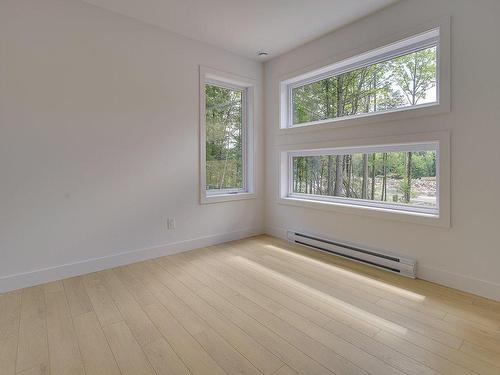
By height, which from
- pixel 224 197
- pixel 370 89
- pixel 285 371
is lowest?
pixel 285 371

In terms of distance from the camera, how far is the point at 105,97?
2721 mm

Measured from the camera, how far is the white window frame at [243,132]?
343 cm

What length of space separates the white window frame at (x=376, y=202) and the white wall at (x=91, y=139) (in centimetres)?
132

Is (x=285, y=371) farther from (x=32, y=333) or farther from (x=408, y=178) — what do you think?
(x=408, y=178)

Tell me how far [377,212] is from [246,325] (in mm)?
1814

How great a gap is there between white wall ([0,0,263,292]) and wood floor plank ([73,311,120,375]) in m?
0.93

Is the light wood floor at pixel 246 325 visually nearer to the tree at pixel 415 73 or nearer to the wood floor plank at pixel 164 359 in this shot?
the wood floor plank at pixel 164 359

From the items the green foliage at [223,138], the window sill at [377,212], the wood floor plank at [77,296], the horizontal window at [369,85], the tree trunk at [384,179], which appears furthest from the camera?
the green foliage at [223,138]

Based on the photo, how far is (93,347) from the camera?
160 centimetres

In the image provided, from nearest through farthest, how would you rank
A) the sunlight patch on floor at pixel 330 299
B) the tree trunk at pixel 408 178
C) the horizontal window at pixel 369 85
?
1. the sunlight patch on floor at pixel 330 299
2. the horizontal window at pixel 369 85
3. the tree trunk at pixel 408 178

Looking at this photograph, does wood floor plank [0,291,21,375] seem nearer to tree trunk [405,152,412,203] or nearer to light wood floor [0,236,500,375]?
light wood floor [0,236,500,375]

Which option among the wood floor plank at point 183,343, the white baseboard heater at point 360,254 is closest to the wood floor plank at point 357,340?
the wood floor plank at point 183,343

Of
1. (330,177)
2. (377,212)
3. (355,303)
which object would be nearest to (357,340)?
(355,303)

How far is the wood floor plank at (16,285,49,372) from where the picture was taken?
1.48m
